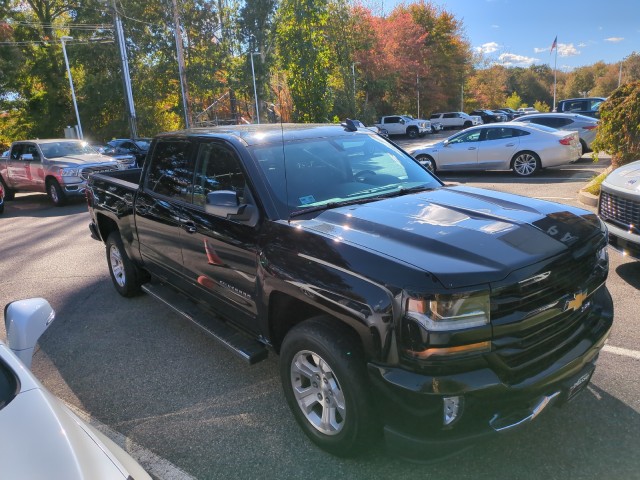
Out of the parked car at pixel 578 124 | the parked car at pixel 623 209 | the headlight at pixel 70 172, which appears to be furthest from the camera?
the parked car at pixel 578 124

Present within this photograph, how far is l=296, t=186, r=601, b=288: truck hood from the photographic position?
2404 mm

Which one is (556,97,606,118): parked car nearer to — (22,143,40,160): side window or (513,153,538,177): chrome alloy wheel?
(513,153,538,177): chrome alloy wheel

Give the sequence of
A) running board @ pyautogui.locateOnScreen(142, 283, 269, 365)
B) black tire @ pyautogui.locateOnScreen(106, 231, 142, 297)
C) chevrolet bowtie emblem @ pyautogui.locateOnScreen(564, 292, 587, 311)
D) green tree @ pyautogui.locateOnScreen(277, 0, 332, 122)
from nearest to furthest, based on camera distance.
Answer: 1. chevrolet bowtie emblem @ pyautogui.locateOnScreen(564, 292, 587, 311)
2. running board @ pyautogui.locateOnScreen(142, 283, 269, 365)
3. black tire @ pyautogui.locateOnScreen(106, 231, 142, 297)
4. green tree @ pyautogui.locateOnScreen(277, 0, 332, 122)

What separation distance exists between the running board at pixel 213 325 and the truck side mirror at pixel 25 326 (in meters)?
1.30

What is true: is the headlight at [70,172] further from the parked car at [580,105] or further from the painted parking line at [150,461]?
the parked car at [580,105]

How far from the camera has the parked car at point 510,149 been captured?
12.8m

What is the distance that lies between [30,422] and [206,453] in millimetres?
1439

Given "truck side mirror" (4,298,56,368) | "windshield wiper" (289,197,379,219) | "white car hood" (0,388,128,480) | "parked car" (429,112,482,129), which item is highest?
"windshield wiper" (289,197,379,219)

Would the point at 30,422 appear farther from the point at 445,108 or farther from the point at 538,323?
the point at 445,108

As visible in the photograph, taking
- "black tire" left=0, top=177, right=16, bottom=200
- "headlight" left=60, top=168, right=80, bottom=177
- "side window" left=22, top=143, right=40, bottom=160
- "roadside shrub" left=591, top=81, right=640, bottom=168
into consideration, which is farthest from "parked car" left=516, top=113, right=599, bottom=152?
"black tire" left=0, top=177, right=16, bottom=200

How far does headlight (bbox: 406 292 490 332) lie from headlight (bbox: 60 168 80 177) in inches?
521

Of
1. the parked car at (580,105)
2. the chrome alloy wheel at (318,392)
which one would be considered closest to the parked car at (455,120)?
the parked car at (580,105)

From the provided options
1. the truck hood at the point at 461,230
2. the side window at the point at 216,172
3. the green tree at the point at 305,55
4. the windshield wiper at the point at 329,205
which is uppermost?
the green tree at the point at 305,55

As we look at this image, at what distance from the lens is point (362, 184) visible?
3.75m
